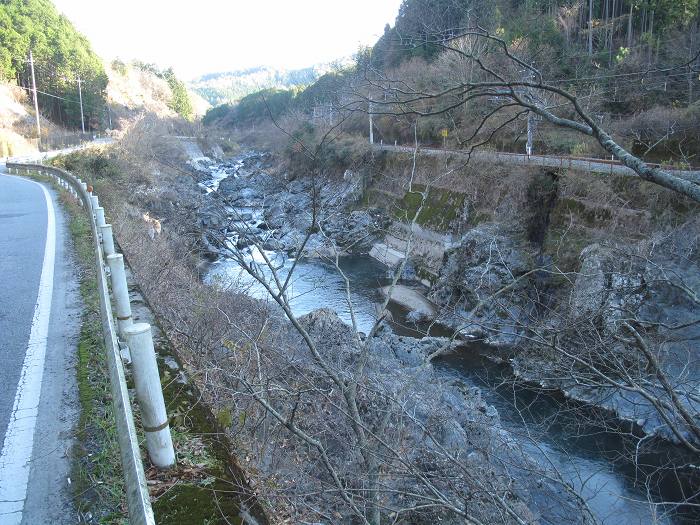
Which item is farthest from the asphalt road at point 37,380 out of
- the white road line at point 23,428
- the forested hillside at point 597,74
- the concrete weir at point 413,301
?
the concrete weir at point 413,301

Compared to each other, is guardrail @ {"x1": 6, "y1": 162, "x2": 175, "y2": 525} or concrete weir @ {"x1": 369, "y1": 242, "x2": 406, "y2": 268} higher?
guardrail @ {"x1": 6, "y1": 162, "x2": 175, "y2": 525}

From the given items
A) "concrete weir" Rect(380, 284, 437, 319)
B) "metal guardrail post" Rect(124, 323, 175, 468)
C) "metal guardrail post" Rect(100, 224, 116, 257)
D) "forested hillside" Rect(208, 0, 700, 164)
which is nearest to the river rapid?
"concrete weir" Rect(380, 284, 437, 319)

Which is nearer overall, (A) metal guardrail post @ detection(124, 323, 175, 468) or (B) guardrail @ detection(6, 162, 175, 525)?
(B) guardrail @ detection(6, 162, 175, 525)

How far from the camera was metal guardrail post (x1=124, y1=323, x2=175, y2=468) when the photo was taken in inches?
117

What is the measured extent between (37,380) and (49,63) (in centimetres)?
6048

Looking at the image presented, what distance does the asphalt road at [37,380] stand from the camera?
3.22m

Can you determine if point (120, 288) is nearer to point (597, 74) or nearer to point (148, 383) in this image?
point (148, 383)

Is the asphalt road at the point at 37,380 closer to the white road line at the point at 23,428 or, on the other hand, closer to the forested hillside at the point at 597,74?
the white road line at the point at 23,428

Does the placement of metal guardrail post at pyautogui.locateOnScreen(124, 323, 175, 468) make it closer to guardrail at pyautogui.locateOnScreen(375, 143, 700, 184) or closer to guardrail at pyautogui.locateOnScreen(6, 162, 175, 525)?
guardrail at pyautogui.locateOnScreen(6, 162, 175, 525)

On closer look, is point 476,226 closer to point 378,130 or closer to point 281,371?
point 281,371

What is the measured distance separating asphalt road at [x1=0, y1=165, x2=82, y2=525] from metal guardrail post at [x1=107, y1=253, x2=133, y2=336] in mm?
653

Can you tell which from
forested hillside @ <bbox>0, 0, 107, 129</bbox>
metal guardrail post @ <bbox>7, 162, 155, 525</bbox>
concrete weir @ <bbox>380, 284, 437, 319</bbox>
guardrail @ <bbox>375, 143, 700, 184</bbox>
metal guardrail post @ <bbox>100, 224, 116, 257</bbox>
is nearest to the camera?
metal guardrail post @ <bbox>7, 162, 155, 525</bbox>

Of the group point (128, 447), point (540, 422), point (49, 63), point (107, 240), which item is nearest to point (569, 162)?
point (540, 422)

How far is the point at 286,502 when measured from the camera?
4.99m
